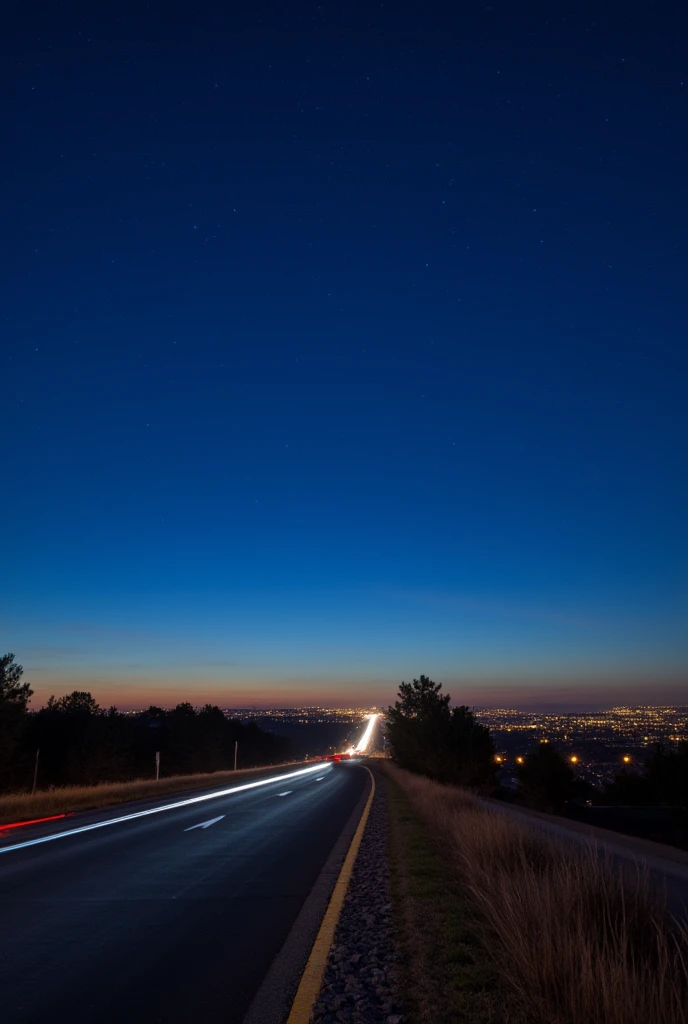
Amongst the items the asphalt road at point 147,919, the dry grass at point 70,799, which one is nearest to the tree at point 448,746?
the dry grass at point 70,799

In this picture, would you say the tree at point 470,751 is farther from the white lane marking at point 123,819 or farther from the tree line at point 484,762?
the white lane marking at point 123,819

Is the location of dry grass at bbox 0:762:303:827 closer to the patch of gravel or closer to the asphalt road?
the asphalt road

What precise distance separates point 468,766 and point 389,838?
35.6 m

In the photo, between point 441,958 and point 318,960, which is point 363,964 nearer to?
point 318,960

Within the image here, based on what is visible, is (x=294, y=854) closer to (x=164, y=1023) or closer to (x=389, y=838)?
(x=389, y=838)

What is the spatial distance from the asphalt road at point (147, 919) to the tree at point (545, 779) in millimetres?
54106

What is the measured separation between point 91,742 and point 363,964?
251 ft

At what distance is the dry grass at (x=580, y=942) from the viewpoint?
396cm

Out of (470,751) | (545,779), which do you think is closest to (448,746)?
(470,751)

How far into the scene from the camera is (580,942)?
4570 millimetres

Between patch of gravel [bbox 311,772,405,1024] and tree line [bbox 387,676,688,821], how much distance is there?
114ft

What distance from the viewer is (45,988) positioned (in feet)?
16.6

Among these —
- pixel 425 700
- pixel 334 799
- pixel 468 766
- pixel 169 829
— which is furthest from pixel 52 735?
pixel 169 829

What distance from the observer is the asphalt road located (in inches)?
193
